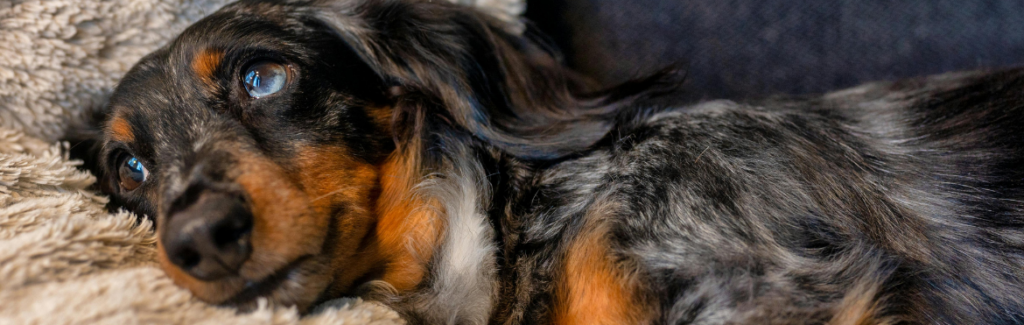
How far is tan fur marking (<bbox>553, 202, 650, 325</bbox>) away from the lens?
1240 mm

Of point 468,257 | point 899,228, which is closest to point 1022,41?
point 899,228

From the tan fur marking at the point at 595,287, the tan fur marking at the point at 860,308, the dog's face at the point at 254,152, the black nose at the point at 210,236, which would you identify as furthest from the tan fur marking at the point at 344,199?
the tan fur marking at the point at 860,308

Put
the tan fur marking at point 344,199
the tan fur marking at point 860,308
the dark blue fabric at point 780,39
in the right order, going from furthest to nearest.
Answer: the dark blue fabric at point 780,39 → the tan fur marking at point 344,199 → the tan fur marking at point 860,308

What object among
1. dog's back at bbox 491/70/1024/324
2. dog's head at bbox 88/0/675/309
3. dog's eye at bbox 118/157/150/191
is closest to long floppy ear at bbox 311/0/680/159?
dog's head at bbox 88/0/675/309

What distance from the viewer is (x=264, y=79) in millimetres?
1535

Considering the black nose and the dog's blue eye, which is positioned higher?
the dog's blue eye

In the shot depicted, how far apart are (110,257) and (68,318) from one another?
0.31 metres

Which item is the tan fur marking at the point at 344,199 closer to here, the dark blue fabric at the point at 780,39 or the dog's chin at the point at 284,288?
the dog's chin at the point at 284,288

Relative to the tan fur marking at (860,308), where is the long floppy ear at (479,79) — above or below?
above

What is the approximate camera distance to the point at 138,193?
5.47 feet

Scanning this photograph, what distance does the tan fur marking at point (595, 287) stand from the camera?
4.07 ft

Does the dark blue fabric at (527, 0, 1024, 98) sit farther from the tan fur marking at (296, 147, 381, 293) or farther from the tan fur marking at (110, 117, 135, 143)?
the tan fur marking at (110, 117, 135, 143)

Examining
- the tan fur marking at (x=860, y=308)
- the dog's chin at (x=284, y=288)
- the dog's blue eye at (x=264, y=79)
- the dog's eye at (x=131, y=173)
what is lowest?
the dog's eye at (x=131, y=173)

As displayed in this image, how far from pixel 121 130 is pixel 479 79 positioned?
38.0 inches
